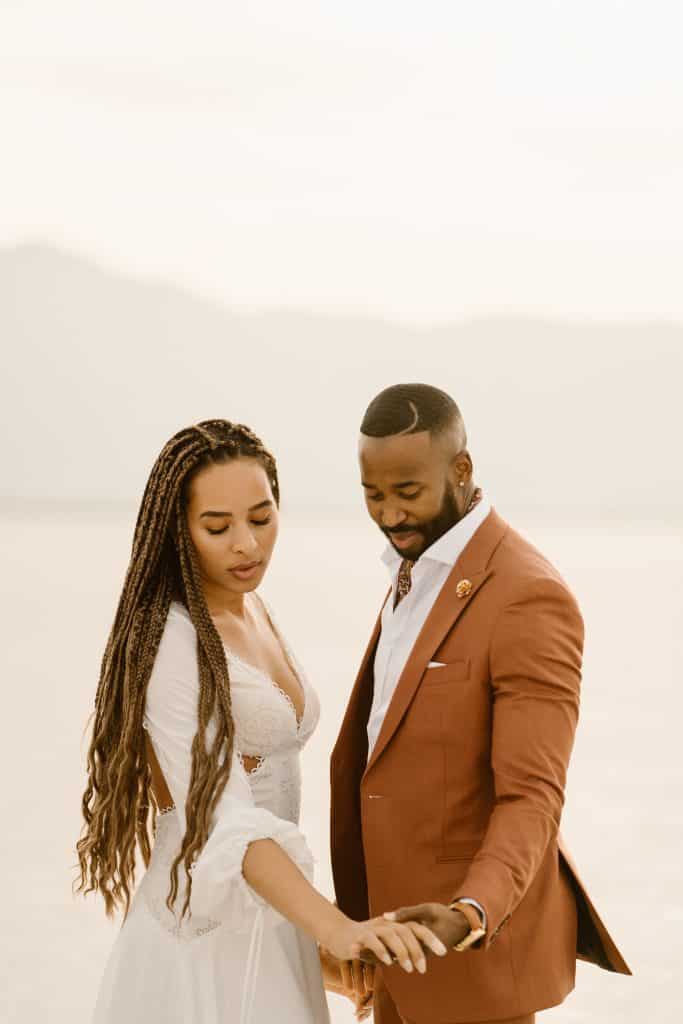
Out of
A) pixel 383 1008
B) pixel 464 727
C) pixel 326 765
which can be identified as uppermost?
pixel 464 727

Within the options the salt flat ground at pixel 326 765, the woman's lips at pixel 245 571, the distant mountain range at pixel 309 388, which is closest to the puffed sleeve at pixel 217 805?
the woman's lips at pixel 245 571

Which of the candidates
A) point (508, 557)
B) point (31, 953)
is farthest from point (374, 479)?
point (31, 953)

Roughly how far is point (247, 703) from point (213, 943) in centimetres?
37

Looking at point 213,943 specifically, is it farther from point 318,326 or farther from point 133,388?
point 318,326

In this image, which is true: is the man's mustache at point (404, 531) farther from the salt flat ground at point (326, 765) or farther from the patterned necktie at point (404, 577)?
the salt flat ground at point (326, 765)

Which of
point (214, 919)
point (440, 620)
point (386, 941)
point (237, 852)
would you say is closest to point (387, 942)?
point (386, 941)

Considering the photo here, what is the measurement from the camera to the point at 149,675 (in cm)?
212

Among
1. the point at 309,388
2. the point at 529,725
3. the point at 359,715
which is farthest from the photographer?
the point at 309,388

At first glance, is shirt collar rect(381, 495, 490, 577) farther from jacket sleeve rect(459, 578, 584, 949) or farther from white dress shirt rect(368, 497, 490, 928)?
jacket sleeve rect(459, 578, 584, 949)

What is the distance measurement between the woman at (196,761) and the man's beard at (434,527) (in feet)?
0.75

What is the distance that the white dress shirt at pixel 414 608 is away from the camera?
2184mm

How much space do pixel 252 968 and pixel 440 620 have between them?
0.62 m

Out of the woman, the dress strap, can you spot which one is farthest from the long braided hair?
the dress strap

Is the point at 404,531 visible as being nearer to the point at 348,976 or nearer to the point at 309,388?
the point at 348,976
